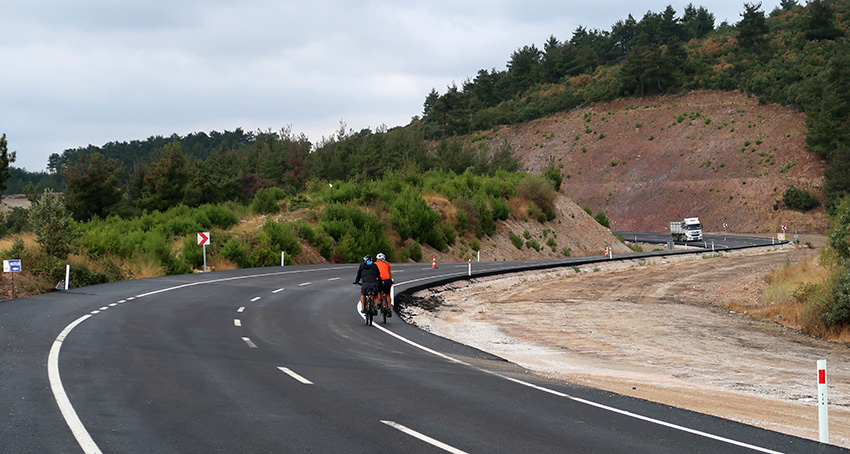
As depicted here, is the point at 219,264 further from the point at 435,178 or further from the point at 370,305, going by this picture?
the point at 435,178

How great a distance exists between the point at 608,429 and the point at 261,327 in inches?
426

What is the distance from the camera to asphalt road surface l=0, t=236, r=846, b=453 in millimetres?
7719

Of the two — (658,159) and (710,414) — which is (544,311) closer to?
(710,414)

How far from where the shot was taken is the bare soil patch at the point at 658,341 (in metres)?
11.3

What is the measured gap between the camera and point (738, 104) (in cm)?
10388

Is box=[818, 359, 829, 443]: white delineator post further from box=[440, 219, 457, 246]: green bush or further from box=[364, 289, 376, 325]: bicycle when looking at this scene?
box=[440, 219, 457, 246]: green bush

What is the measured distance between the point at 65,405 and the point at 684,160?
99.8 meters

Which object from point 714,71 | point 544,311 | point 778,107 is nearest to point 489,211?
point 544,311

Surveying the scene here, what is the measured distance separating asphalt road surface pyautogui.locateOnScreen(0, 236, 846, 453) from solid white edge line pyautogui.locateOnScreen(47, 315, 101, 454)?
0.02 meters

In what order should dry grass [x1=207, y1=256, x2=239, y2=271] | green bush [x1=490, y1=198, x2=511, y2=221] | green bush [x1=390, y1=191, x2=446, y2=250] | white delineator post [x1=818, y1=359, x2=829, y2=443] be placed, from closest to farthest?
white delineator post [x1=818, y1=359, x2=829, y2=443], dry grass [x1=207, y1=256, x2=239, y2=271], green bush [x1=390, y1=191, x2=446, y2=250], green bush [x1=490, y1=198, x2=511, y2=221]

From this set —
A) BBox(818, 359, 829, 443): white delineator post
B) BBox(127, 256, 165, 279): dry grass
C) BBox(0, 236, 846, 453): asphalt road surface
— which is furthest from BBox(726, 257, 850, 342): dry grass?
BBox(127, 256, 165, 279): dry grass

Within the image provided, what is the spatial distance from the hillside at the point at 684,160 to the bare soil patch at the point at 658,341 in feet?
177

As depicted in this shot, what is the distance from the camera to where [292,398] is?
9812 millimetres

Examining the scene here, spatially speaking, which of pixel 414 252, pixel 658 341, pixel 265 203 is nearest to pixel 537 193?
→ pixel 414 252
